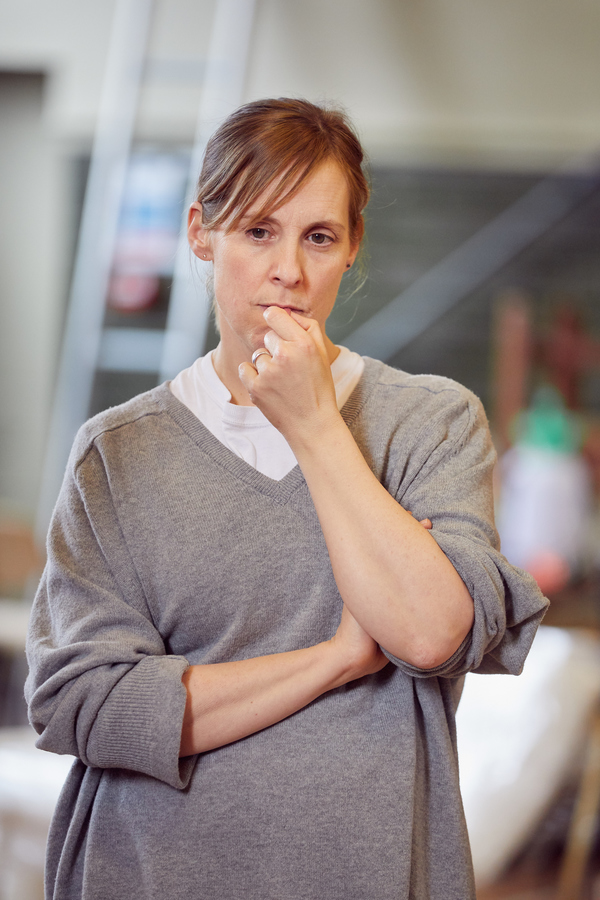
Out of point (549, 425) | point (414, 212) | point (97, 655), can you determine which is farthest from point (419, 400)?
point (414, 212)

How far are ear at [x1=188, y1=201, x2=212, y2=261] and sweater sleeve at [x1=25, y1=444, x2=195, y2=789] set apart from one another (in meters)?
0.23

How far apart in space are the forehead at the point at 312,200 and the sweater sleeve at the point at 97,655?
307 mm

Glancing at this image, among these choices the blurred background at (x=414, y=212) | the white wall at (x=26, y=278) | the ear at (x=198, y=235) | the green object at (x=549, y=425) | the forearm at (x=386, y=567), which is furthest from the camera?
the white wall at (x=26, y=278)

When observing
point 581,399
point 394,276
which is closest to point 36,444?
point 394,276

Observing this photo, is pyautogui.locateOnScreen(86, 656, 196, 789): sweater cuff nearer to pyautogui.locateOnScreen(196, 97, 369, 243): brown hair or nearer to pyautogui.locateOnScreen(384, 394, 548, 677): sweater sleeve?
pyautogui.locateOnScreen(384, 394, 548, 677): sweater sleeve

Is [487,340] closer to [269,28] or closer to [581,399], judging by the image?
[581,399]

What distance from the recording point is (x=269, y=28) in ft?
Result: 12.7

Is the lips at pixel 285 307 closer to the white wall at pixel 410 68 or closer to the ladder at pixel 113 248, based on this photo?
the ladder at pixel 113 248

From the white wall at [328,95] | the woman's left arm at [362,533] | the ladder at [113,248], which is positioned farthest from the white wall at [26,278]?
the woman's left arm at [362,533]

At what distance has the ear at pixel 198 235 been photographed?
36.1 inches

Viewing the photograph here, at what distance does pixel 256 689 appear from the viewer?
85cm

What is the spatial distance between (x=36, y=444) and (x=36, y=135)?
4.57 ft

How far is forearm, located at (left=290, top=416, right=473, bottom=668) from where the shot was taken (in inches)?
30.3

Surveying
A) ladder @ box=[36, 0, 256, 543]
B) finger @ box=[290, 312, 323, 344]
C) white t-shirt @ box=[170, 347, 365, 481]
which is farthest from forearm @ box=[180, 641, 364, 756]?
ladder @ box=[36, 0, 256, 543]
